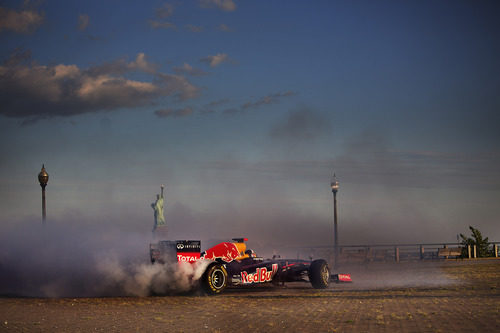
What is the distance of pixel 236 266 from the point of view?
2164 cm

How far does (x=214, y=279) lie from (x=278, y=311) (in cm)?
578

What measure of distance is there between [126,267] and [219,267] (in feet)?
10.4

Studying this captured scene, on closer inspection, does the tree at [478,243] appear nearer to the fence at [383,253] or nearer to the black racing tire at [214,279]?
the fence at [383,253]

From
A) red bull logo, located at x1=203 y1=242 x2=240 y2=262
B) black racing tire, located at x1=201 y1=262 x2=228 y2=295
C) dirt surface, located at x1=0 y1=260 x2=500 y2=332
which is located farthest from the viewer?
red bull logo, located at x1=203 y1=242 x2=240 y2=262

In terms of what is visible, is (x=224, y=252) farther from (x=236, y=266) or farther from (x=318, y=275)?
(x=318, y=275)

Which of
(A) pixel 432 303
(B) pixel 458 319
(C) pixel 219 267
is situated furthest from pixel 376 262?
(B) pixel 458 319

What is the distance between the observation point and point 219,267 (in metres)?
21.0

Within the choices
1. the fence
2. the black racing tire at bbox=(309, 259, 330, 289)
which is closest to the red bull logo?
the black racing tire at bbox=(309, 259, 330, 289)

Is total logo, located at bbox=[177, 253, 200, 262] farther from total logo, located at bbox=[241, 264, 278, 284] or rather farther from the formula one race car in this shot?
total logo, located at bbox=[241, 264, 278, 284]

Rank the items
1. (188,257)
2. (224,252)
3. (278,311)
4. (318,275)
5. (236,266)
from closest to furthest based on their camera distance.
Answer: (278,311) < (188,257) < (236,266) < (224,252) < (318,275)

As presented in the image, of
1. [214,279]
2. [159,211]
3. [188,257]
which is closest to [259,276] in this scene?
[214,279]

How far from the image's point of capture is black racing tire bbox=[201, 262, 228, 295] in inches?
803

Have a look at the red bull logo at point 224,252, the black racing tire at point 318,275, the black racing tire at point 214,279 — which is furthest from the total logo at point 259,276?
the black racing tire at point 318,275

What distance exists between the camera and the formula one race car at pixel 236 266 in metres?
20.6
